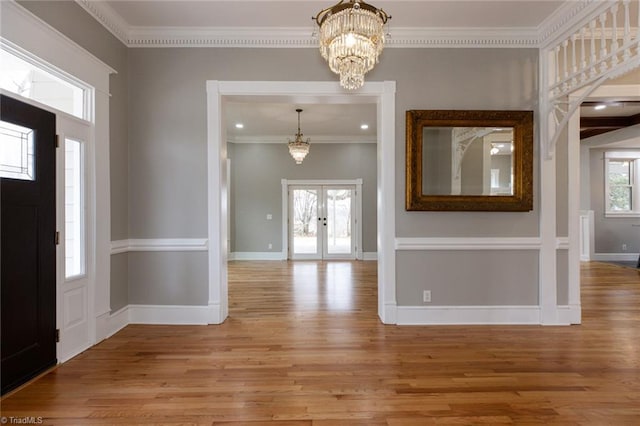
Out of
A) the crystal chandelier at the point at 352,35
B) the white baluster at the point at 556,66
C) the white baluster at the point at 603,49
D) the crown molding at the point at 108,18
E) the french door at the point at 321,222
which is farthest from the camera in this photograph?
the french door at the point at 321,222

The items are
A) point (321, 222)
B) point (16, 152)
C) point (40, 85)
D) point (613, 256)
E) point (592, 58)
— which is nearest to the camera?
point (16, 152)

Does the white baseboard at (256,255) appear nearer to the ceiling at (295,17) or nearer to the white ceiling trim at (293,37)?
the ceiling at (295,17)

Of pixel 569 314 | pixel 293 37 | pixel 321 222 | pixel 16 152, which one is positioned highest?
pixel 293 37

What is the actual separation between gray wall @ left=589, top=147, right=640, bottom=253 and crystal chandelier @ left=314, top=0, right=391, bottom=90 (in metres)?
8.98

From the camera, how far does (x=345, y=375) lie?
94.9 inches

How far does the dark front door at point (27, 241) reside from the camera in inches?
85.1

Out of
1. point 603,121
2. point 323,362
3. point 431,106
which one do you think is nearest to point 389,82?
point 431,106

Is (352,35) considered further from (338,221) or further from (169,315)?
(338,221)

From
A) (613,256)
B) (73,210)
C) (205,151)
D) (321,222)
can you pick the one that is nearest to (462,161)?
(205,151)

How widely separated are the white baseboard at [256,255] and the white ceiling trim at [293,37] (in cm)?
568

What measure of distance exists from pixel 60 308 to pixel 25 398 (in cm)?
70

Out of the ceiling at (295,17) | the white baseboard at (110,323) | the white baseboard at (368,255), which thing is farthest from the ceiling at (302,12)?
the white baseboard at (368,255)

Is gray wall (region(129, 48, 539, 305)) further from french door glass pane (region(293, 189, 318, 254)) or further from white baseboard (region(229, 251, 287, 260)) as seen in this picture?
french door glass pane (region(293, 189, 318, 254))

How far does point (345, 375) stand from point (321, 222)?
6.15m
